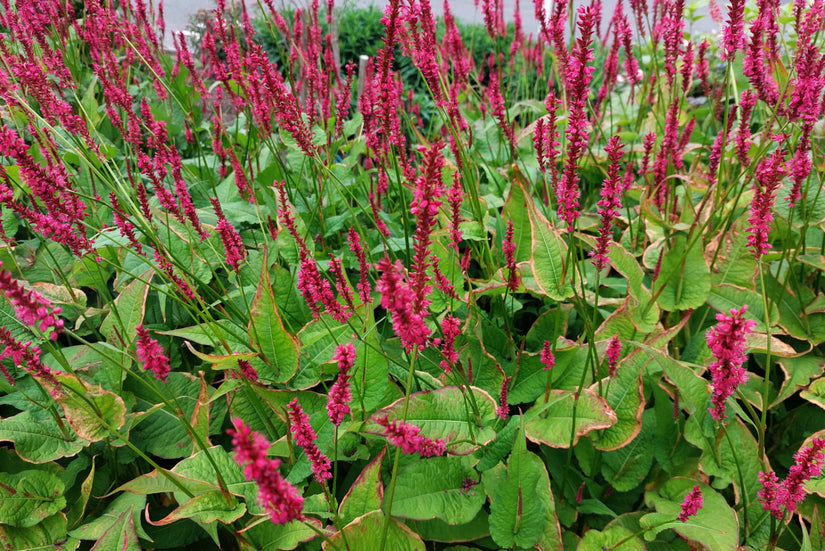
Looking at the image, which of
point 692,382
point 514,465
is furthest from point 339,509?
point 692,382

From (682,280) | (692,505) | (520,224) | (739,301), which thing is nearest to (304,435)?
(692,505)

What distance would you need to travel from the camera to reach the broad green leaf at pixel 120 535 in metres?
1.05

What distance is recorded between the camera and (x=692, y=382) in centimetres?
122

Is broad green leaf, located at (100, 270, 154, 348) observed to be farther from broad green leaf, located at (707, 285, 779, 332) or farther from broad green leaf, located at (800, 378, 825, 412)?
broad green leaf, located at (800, 378, 825, 412)

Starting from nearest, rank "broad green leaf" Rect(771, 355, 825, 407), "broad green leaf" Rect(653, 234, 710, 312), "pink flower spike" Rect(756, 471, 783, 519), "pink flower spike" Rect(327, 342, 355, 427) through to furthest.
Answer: "pink flower spike" Rect(327, 342, 355, 427) → "pink flower spike" Rect(756, 471, 783, 519) → "broad green leaf" Rect(771, 355, 825, 407) → "broad green leaf" Rect(653, 234, 710, 312)

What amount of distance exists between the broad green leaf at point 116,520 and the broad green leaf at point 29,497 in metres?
0.08

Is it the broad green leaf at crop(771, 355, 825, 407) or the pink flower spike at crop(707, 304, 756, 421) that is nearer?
the pink flower spike at crop(707, 304, 756, 421)

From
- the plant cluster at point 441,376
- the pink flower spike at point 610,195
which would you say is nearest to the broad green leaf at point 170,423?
the plant cluster at point 441,376

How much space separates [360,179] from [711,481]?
5.01ft

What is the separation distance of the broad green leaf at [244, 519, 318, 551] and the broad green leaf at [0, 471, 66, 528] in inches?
18.3

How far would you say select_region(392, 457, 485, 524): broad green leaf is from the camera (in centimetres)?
111

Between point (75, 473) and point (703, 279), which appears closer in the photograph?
point (75, 473)

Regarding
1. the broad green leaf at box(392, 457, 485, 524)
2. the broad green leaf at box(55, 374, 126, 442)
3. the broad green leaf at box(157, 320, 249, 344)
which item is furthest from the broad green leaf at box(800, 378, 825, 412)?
the broad green leaf at box(55, 374, 126, 442)

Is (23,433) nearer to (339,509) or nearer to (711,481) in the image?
(339,509)
